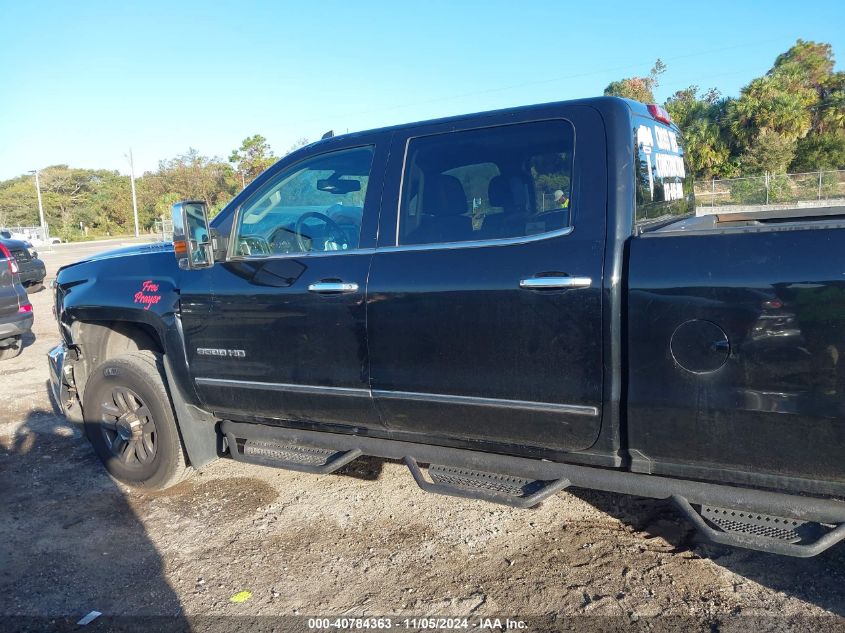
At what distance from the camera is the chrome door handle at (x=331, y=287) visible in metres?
3.26

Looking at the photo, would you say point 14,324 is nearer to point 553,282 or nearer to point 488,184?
point 488,184

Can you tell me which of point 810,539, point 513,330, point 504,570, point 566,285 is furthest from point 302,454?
point 810,539

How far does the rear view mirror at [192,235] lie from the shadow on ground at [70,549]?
1531 mm

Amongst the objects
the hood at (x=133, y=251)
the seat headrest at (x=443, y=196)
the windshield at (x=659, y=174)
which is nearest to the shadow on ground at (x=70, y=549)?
the hood at (x=133, y=251)

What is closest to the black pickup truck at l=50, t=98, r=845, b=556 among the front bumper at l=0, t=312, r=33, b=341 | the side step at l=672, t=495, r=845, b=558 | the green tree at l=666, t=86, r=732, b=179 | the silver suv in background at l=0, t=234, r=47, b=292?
the side step at l=672, t=495, r=845, b=558

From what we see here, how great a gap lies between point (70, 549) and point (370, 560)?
1603 mm

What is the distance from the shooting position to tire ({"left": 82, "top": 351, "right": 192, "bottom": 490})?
4.07 meters

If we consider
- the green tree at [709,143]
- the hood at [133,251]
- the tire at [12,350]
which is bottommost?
the tire at [12,350]

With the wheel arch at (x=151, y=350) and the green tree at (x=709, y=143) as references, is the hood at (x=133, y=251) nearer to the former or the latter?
the wheel arch at (x=151, y=350)

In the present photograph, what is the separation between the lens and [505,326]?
288cm

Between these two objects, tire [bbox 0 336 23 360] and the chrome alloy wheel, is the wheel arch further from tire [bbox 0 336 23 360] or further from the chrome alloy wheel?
tire [bbox 0 336 23 360]

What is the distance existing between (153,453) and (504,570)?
7.42 feet

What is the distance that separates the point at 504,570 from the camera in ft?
10.7

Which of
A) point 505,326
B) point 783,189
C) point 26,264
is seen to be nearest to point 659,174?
point 505,326
